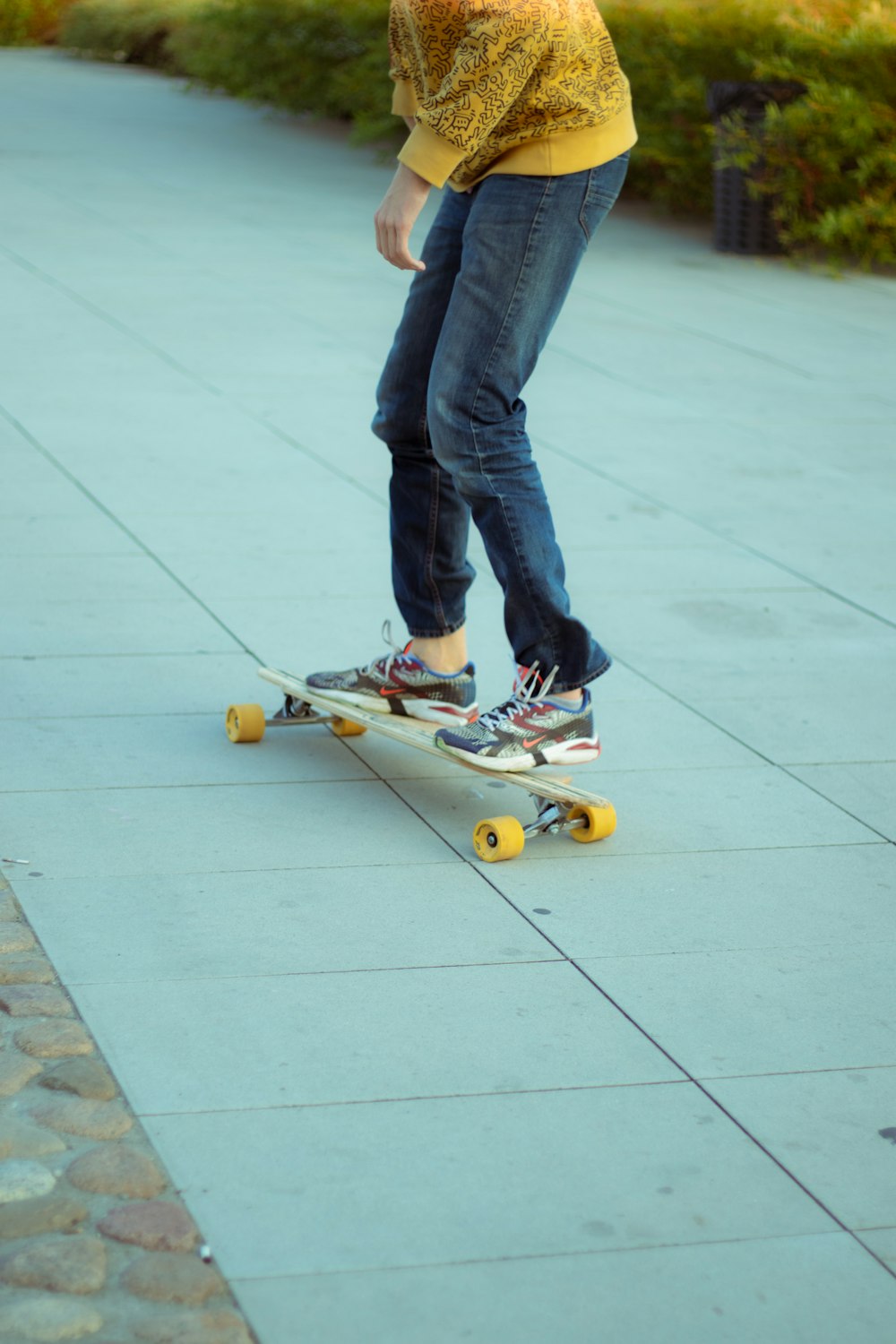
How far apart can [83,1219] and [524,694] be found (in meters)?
1.80

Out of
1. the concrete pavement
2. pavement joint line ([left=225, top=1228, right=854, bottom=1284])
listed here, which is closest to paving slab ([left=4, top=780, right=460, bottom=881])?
the concrete pavement

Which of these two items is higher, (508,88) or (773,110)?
(508,88)

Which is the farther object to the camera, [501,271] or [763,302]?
[763,302]

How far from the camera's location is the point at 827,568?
5.99 m

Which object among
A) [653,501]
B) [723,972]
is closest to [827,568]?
[653,501]

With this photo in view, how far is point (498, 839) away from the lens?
3.67 metres

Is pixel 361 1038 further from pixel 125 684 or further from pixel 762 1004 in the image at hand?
pixel 125 684

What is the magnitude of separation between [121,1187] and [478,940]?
1.02 meters

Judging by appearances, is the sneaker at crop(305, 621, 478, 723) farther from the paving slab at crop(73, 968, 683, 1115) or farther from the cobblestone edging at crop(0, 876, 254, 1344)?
the cobblestone edging at crop(0, 876, 254, 1344)

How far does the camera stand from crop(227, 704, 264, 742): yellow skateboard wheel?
4.25 m

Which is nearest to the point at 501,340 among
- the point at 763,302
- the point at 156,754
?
the point at 156,754

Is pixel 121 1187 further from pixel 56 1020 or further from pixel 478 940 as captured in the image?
pixel 478 940

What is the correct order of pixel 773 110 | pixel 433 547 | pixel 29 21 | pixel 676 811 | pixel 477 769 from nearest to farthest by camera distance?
1. pixel 477 769
2. pixel 676 811
3. pixel 433 547
4. pixel 773 110
5. pixel 29 21

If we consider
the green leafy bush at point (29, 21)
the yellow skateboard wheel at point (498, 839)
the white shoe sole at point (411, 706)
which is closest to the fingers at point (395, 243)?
the white shoe sole at point (411, 706)
